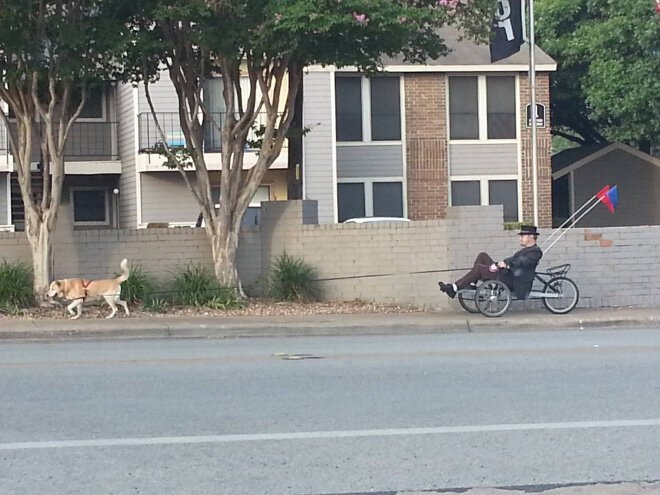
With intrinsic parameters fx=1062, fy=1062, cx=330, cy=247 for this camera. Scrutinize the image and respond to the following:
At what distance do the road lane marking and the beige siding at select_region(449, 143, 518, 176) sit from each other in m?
21.1

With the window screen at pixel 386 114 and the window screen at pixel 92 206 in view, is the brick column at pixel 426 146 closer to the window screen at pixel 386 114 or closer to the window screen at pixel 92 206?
the window screen at pixel 386 114

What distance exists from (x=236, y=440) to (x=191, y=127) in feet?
35.9

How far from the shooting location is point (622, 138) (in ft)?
101

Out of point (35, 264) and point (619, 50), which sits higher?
point (619, 50)

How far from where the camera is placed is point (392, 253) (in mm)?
18344

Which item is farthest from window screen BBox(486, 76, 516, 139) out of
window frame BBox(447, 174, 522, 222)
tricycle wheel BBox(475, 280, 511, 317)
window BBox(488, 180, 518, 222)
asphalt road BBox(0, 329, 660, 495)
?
asphalt road BBox(0, 329, 660, 495)

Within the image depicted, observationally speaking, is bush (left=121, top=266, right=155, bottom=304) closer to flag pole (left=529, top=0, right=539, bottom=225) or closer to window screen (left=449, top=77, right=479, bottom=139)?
flag pole (left=529, top=0, right=539, bottom=225)

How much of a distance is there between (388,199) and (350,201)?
3.40 ft

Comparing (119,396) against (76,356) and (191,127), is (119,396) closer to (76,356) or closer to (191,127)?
(76,356)

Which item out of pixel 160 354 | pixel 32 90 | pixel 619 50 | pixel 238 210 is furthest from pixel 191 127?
pixel 619 50

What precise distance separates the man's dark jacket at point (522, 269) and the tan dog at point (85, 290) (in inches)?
238

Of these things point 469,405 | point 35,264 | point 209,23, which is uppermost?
point 209,23

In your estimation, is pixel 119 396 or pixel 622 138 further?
pixel 622 138

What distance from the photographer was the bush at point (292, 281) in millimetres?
18281
